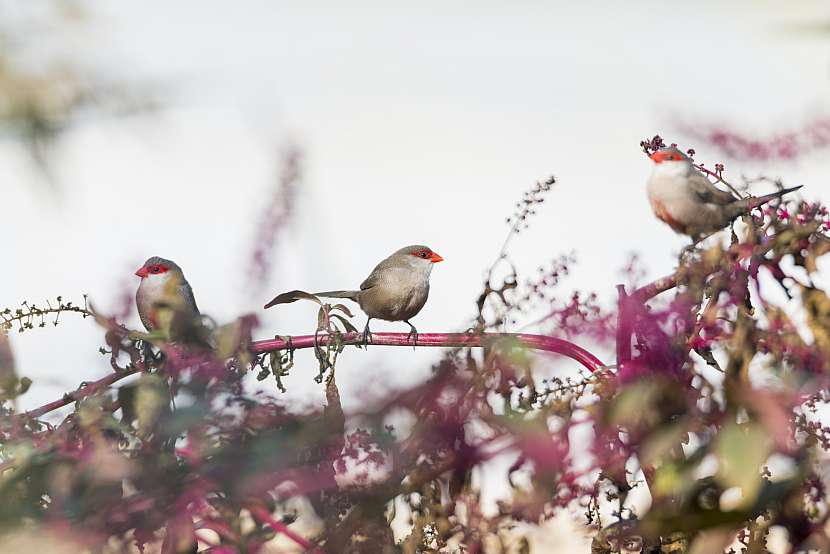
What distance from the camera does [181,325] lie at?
75 centimetres

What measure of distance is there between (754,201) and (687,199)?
5.1 inches

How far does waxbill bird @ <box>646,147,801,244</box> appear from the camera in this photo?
33.0 inches

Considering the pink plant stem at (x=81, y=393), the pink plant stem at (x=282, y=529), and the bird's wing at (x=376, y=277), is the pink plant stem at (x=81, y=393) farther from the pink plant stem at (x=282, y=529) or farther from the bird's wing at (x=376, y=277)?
the bird's wing at (x=376, y=277)

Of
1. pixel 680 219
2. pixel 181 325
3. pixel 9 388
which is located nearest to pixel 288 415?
pixel 181 325

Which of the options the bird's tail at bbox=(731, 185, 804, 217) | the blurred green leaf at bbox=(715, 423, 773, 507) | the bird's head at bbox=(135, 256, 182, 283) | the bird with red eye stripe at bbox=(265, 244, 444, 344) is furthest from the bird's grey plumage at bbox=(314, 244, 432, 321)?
the blurred green leaf at bbox=(715, 423, 773, 507)

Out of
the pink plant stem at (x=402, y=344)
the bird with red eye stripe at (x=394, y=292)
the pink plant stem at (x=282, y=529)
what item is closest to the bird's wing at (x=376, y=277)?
the bird with red eye stripe at (x=394, y=292)

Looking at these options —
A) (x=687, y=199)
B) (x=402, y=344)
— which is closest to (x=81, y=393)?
(x=402, y=344)

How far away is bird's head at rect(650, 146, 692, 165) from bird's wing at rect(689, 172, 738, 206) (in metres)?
0.02

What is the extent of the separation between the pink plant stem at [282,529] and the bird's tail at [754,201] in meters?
0.41

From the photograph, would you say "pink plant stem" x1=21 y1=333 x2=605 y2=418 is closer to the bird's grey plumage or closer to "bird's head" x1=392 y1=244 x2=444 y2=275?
the bird's grey plumage

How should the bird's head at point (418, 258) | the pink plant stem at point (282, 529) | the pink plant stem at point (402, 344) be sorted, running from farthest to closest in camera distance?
the bird's head at point (418, 258) → the pink plant stem at point (402, 344) → the pink plant stem at point (282, 529)

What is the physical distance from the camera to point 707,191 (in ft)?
2.89

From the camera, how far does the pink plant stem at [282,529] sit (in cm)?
62

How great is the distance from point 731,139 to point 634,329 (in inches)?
5.9
